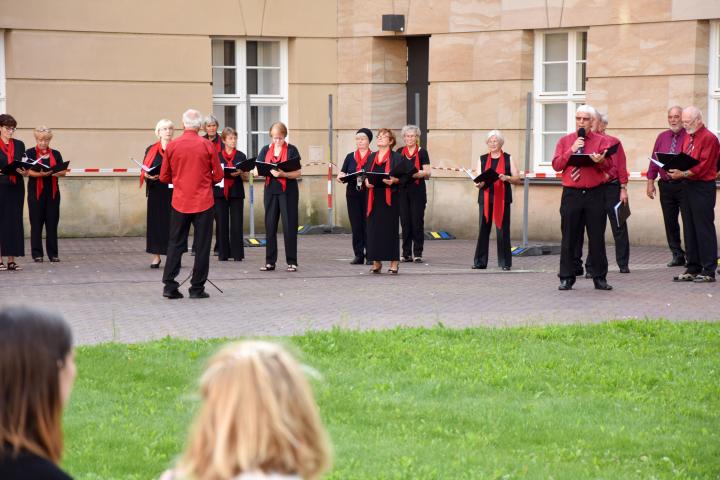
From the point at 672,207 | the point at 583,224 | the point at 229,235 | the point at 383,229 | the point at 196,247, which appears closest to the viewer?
the point at 196,247

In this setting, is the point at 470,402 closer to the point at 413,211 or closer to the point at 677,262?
the point at 677,262

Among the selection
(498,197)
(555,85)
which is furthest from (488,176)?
(555,85)

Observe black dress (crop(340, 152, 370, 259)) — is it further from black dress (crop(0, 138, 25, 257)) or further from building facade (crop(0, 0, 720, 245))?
black dress (crop(0, 138, 25, 257))

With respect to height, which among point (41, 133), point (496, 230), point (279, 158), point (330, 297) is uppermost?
point (41, 133)

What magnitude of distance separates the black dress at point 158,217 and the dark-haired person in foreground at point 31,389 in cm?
1345

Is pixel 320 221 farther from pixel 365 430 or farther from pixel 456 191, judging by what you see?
pixel 365 430

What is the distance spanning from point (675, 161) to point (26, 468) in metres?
12.5

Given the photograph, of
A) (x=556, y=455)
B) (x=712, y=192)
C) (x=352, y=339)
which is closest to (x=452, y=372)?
(x=352, y=339)

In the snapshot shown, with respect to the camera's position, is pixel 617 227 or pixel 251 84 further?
pixel 251 84

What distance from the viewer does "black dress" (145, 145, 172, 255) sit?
16109mm

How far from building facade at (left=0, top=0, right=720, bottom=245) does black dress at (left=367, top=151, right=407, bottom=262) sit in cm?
518

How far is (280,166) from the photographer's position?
15852 millimetres

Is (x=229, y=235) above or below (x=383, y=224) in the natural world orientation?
below

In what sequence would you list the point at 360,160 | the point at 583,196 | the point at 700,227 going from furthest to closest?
the point at 360,160 < the point at 700,227 < the point at 583,196
